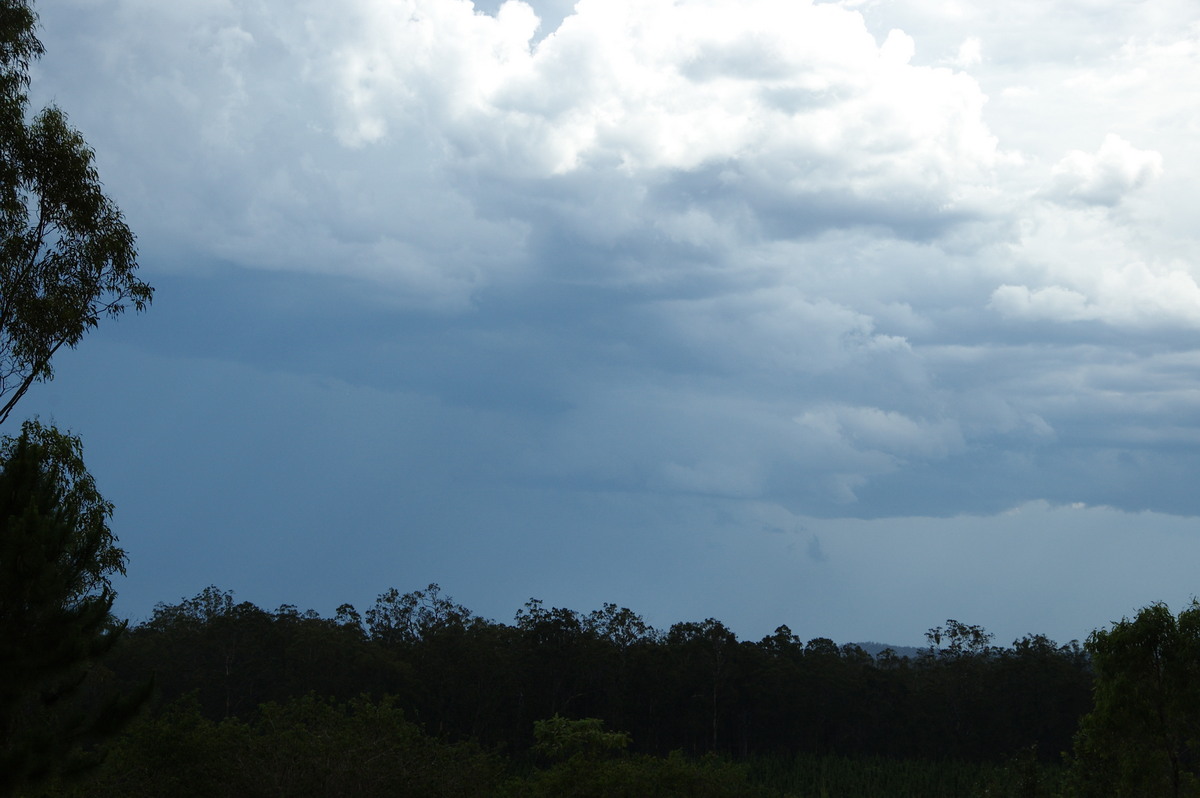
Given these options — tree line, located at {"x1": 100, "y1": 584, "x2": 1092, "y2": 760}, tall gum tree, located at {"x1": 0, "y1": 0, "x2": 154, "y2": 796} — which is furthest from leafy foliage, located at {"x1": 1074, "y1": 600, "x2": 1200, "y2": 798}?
tree line, located at {"x1": 100, "y1": 584, "x2": 1092, "y2": 760}

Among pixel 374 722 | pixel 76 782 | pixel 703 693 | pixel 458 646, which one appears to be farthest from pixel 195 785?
pixel 703 693

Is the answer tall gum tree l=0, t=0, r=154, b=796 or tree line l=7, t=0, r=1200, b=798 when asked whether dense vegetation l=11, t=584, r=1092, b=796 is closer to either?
tree line l=7, t=0, r=1200, b=798

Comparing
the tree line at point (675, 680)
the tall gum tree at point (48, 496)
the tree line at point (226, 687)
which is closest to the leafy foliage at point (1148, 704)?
the tree line at point (226, 687)

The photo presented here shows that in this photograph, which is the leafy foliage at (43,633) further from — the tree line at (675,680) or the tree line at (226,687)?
the tree line at (675,680)

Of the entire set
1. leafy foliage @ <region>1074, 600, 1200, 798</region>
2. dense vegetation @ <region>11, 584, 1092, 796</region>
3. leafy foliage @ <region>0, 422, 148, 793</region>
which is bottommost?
leafy foliage @ <region>0, 422, 148, 793</region>

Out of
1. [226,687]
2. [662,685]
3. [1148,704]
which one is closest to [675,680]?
[662,685]

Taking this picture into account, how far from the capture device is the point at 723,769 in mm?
25391

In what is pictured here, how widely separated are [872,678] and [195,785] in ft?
192

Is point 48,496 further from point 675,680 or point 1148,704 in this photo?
point 675,680

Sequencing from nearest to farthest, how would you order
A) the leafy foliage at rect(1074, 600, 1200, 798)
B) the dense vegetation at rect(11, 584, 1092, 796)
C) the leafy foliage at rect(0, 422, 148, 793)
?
the leafy foliage at rect(0, 422, 148, 793), the leafy foliage at rect(1074, 600, 1200, 798), the dense vegetation at rect(11, 584, 1092, 796)

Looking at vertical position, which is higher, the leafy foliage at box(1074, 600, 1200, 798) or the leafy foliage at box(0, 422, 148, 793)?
the leafy foliage at box(1074, 600, 1200, 798)

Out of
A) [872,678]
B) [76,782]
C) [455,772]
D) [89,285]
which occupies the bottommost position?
[76,782]

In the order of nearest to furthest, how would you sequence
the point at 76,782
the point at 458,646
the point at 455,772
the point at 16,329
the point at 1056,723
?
the point at 76,782 < the point at 16,329 < the point at 455,772 < the point at 458,646 < the point at 1056,723

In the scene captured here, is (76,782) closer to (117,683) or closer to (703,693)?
(117,683)
